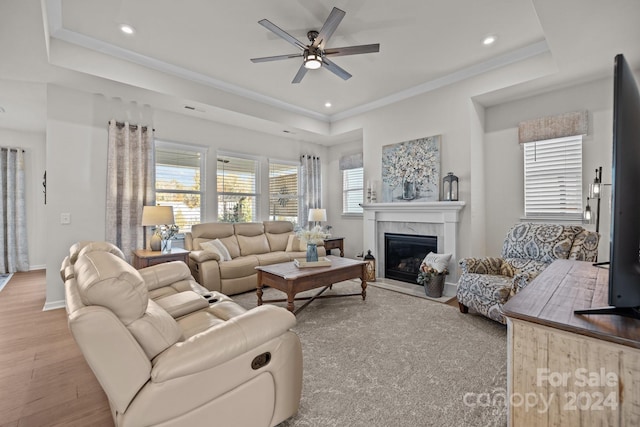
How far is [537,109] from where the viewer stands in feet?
13.1

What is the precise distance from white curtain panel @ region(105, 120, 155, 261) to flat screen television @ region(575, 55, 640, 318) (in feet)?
15.6

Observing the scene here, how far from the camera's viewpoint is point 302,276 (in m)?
3.23

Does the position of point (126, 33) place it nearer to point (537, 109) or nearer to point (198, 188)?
point (198, 188)

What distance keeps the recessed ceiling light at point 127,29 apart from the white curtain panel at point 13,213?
14.8 ft

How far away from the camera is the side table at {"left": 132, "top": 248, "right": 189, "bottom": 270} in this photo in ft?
12.3

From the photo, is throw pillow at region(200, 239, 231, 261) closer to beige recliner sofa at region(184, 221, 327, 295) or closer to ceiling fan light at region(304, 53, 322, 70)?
beige recliner sofa at region(184, 221, 327, 295)

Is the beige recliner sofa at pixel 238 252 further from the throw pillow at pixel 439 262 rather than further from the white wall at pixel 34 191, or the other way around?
the white wall at pixel 34 191

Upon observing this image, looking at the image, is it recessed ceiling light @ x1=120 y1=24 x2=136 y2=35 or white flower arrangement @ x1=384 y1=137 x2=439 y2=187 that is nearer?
recessed ceiling light @ x1=120 y1=24 x2=136 y2=35

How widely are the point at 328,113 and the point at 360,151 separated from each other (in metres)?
1.06

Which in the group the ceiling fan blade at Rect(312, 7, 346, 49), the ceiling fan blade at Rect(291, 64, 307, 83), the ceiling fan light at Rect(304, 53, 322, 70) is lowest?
the ceiling fan light at Rect(304, 53, 322, 70)

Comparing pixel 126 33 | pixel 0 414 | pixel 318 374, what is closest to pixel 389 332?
pixel 318 374

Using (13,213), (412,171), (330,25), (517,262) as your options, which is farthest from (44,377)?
(13,213)

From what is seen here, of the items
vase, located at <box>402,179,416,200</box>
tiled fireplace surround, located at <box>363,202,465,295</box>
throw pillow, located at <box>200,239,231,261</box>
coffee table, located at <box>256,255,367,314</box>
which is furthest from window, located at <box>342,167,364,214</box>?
throw pillow, located at <box>200,239,231,261</box>

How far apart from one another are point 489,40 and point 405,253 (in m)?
3.10
